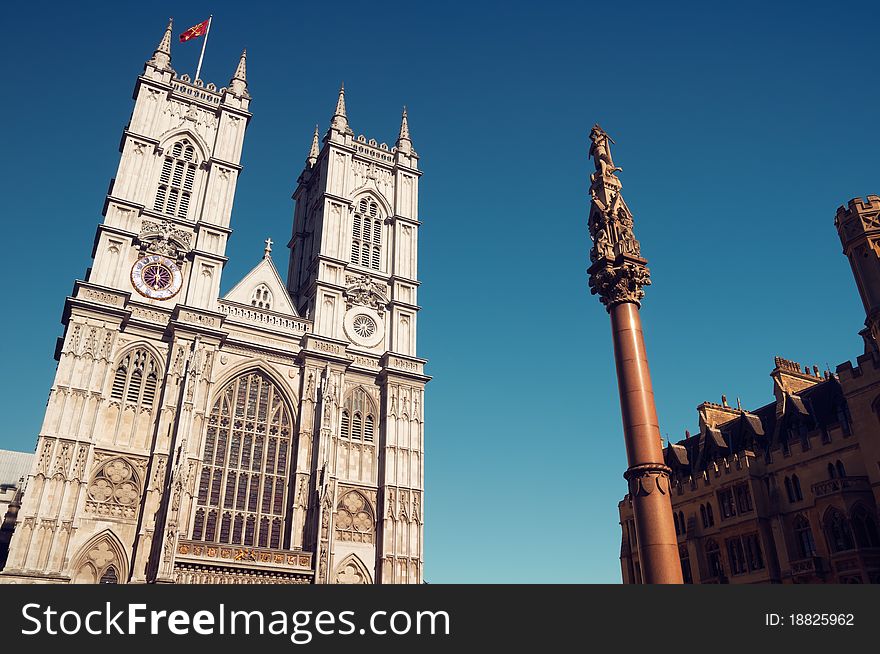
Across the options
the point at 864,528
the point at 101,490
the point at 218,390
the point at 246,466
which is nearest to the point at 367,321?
the point at 218,390

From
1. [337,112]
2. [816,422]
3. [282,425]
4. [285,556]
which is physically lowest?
[285,556]

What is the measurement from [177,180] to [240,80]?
1017 cm

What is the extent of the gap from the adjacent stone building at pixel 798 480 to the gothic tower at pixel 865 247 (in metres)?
0.05

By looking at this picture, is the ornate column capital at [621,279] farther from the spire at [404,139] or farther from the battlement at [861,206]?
the spire at [404,139]

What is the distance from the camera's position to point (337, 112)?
51.3 metres

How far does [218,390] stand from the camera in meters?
38.0

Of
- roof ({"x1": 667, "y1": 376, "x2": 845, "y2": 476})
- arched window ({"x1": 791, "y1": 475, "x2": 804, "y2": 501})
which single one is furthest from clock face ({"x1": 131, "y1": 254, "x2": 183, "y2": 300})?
arched window ({"x1": 791, "y1": 475, "x2": 804, "y2": 501})

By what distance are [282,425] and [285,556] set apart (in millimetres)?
7423

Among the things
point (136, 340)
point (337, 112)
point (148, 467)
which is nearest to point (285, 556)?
point (148, 467)

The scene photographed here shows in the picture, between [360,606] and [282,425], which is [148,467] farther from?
→ [360,606]

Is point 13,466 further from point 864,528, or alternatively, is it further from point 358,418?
point 864,528

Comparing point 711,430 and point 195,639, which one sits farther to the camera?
point 711,430

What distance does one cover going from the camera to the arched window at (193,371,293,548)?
35.3m

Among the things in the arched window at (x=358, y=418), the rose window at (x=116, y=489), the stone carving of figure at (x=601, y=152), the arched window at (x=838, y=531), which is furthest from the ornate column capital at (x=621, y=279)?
the rose window at (x=116, y=489)
